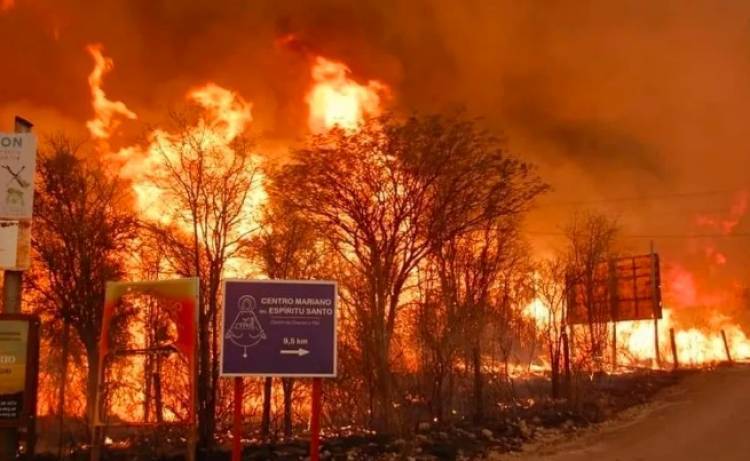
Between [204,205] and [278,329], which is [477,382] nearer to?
[204,205]

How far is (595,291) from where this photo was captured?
25.5 metres

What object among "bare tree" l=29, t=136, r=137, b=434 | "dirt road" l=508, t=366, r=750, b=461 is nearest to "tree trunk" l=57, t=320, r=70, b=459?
"bare tree" l=29, t=136, r=137, b=434

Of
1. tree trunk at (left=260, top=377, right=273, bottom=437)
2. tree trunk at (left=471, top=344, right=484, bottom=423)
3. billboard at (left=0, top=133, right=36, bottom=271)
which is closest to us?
billboard at (left=0, top=133, right=36, bottom=271)

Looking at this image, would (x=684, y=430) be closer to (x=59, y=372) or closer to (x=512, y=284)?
(x=512, y=284)

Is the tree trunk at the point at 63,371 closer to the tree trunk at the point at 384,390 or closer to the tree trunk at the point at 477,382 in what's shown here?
the tree trunk at the point at 384,390

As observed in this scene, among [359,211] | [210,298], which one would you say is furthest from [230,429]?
[359,211]

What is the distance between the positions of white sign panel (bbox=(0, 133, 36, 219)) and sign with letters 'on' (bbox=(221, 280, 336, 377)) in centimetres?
367

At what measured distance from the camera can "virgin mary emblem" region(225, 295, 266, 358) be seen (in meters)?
9.05

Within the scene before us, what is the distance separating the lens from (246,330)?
9055mm

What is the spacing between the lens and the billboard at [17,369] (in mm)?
10133

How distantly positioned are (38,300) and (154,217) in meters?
2.87

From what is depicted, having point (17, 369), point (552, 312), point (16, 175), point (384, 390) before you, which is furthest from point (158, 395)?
point (552, 312)

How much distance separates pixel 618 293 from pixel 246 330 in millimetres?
22522

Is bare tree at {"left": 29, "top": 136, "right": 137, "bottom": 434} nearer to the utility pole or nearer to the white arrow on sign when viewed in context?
the utility pole
